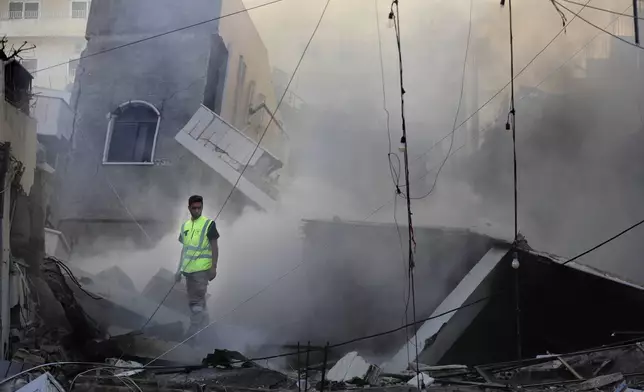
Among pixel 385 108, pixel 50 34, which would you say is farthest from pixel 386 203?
pixel 50 34

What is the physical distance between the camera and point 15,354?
25.9 feet

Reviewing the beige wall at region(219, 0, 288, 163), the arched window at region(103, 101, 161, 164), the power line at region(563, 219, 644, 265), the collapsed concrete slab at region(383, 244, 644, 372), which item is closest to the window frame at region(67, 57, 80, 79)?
the arched window at region(103, 101, 161, 164)

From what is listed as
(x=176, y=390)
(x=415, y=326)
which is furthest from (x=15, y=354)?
(x=415, y=326)

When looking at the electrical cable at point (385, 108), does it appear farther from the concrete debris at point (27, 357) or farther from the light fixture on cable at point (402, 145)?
the concrete debris at point (27, 357)

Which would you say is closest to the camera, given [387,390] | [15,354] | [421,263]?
[387,390]

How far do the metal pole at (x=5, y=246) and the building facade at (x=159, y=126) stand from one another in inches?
26.0

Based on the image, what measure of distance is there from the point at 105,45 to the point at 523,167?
218 inches

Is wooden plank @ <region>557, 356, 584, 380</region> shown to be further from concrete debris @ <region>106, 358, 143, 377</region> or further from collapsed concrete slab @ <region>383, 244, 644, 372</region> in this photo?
concrete debris @ <region>106, 358, 143, 377</region>

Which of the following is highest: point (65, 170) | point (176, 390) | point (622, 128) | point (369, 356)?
point (622, 128)

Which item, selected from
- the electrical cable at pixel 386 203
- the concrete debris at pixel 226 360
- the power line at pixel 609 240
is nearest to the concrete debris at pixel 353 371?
the concrete debris at pixel 226 360

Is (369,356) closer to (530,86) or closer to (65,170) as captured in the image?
(530,86)

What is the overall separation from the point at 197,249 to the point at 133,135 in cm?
172

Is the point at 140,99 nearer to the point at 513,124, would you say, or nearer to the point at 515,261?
the point at 513,124

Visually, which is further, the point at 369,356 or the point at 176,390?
the point at 369,356
